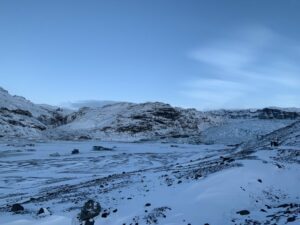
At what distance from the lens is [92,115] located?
147500 millimetres

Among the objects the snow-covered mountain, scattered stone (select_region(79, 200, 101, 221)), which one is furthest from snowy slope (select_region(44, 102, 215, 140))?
scattered stone (select_region(79, 200, 101, 221))

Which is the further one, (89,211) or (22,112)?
(22,112)

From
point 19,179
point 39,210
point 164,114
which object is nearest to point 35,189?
point 19,179

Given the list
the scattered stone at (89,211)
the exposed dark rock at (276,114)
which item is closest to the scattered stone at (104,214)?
the scattered stone at (89,211)

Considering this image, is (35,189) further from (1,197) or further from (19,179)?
Result: (19,179)

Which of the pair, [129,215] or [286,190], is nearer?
[129,215]

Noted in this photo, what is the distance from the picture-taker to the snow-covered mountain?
103438 mm

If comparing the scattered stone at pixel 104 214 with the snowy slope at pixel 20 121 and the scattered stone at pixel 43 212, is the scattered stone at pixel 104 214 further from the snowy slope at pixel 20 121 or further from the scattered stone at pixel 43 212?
the snowy slope at pixel 20 121

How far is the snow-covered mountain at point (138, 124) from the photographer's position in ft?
339

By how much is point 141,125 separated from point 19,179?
90.8 m

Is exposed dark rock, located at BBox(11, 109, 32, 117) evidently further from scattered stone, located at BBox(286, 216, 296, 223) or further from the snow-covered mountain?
scattered stone, located at BBox(286, 216, 296, 223)

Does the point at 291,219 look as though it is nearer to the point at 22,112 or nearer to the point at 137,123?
the point at 137,123

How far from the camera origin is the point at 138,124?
126688 millimetres

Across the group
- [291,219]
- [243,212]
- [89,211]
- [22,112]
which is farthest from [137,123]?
[291,219]
